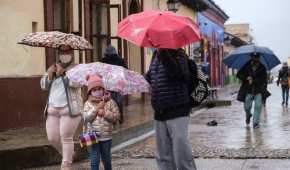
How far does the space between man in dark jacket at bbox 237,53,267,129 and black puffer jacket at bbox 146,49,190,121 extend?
26.0ft

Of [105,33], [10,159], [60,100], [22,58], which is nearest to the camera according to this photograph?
[60,100]

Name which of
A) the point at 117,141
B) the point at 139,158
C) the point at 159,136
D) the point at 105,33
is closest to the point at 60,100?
the point at 159,136

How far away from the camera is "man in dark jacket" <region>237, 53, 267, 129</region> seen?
1488cm

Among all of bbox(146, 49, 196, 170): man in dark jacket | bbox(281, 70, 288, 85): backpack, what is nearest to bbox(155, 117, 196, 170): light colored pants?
bbox(146, 49, 196, 170): man in dark jacket

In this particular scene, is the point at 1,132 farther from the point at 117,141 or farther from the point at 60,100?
the point at 60,100

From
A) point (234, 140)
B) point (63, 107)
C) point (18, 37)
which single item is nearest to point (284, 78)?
point (234, 140)

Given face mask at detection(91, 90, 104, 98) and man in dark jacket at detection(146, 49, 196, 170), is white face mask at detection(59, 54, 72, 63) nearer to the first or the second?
face mask at detection(91, 90, 104, 98)

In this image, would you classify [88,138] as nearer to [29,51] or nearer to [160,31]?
[160,31]

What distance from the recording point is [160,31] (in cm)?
693

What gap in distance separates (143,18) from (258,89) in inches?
320

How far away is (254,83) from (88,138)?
7728 millimetres

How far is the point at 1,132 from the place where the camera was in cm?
1279

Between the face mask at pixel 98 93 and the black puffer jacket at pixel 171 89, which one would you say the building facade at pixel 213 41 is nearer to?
the face mask at pixel 98 93

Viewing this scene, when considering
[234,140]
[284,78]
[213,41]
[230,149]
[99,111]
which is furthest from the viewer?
[213,41]
